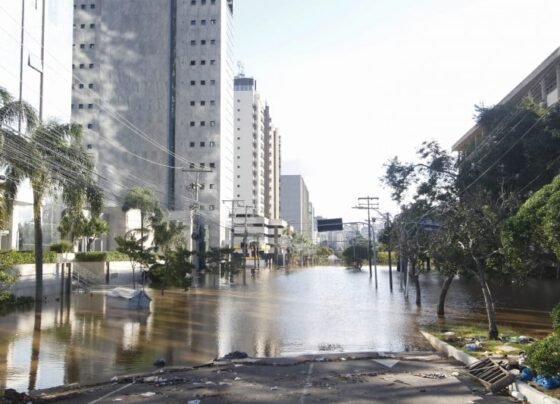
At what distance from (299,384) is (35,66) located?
3907 centimetres

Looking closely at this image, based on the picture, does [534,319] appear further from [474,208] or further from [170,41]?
[170,41]

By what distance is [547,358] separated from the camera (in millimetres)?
9438

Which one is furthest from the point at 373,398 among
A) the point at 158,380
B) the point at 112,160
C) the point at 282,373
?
the point at 112,160

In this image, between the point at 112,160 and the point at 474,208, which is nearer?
the point at 474,208

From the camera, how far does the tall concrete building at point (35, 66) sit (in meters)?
39.4

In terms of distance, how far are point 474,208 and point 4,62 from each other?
33.3m

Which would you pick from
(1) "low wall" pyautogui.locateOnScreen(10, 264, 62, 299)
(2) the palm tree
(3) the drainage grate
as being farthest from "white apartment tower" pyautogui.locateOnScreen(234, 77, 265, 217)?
(3) the drainage grate

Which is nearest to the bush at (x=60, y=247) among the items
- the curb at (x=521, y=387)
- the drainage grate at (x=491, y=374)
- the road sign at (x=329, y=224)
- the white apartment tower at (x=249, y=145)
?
the curb at (x=521, y=387)

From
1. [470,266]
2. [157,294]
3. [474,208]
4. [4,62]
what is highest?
[4,62]

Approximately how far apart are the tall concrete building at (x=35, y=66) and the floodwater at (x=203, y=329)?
8.61 m

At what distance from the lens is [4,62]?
38.4 metres

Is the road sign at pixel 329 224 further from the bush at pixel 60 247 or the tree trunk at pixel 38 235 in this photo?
the tree trunk at pixel 38 235

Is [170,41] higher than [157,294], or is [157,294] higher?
[170,41]

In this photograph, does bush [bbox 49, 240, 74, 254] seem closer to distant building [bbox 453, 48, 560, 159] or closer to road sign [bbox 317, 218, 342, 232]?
distant building [bbox 453, 48, 560, 159]
